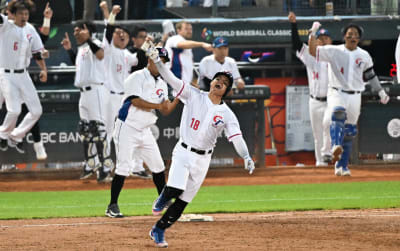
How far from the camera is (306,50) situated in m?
14.0

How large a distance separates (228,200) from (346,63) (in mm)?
3485

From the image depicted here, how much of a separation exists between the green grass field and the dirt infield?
55cm

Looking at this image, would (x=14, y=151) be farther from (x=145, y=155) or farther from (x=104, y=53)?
(x=145, y=155)

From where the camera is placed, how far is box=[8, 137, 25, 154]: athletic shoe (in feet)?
45.4

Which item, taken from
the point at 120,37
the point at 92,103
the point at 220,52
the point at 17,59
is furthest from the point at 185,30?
the point at 17,59

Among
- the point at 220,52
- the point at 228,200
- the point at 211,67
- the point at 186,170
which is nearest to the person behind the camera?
the point at 186,170

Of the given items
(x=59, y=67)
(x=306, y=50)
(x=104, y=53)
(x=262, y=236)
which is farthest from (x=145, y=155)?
(x=59, y=67)

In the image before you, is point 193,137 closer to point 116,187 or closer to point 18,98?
point 116,187

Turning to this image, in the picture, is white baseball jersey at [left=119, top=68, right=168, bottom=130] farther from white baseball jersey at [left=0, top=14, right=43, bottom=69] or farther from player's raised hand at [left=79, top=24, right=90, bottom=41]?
white baseball jersey at [left=0, top=14, right=43, bottom=69]

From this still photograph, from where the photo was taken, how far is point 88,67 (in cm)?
1353

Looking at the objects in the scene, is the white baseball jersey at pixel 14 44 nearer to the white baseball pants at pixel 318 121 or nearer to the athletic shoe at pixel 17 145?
the athletic shoe at pixel 17 145

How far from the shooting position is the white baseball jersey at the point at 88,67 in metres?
13.5

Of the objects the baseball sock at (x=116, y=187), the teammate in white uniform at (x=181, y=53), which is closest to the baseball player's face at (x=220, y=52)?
the teammate in white uniform at (x=181, y=53)

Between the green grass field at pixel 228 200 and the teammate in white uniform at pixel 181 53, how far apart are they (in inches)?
Result: 87.1
